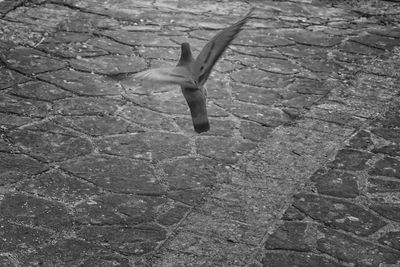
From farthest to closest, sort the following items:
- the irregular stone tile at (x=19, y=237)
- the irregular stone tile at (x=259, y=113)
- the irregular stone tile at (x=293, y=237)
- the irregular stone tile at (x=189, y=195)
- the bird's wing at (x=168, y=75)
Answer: the irregular stone tile at (x=259, y=113) < the irregular stone tile at (x=189, y=195) < the irregular stone tile at (x=293, y=237) < the irregular stone tile at (x=19, y=237) < the bird's wing at (x=168, y=75)

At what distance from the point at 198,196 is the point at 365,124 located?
6.11 ft

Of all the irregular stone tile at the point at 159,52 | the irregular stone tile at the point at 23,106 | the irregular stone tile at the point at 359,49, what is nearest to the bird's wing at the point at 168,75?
the irregular stone tile at the point at 23,106

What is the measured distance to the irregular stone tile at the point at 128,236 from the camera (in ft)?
14.7

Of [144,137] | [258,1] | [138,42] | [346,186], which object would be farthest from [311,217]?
[258,1]

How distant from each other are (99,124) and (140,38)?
6.46 ft

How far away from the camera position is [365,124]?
6.34 metres

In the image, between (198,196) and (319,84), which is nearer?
(198,196)

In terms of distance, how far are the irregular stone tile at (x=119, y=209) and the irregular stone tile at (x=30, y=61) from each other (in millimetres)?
2237

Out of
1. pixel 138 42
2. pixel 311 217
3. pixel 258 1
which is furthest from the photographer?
pixel 258 1

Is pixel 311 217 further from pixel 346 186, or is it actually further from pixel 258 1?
pixel 258 1

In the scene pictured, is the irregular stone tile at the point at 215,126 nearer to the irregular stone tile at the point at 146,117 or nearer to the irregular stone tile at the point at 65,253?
the irregular stone tile at the point at 146,117

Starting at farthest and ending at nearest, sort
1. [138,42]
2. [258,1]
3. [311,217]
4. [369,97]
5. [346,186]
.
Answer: [258,1], [138,42], [369,97], [346,186], [311,217]

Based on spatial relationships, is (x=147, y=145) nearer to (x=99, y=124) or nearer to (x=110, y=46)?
(x=99, y=124)

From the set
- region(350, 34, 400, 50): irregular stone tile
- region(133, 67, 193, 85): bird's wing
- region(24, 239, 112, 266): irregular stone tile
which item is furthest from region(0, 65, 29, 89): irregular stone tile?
region(350, 34, 400, 50): irregular stone tile
